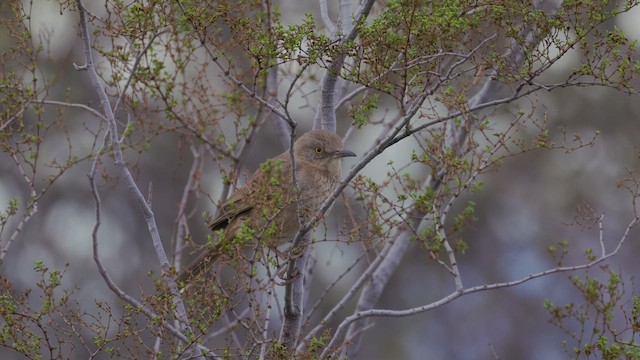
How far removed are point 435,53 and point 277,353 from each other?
1879mm

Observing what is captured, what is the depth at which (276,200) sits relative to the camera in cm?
501

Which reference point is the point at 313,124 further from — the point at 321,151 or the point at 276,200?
the point at 276,200

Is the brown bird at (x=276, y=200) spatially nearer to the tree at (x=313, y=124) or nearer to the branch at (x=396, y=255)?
the tree at (x=313, y=124)

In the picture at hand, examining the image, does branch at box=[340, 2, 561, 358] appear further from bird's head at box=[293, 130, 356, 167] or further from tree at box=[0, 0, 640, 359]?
bird's head at box=[293, 130, 356, 167]

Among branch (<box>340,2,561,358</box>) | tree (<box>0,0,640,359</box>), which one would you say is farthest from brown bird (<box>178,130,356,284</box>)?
branch (<box>340,2,561,358</box>)

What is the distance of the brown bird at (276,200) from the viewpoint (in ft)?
16.5

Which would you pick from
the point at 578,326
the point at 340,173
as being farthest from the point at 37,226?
the point at 340,173

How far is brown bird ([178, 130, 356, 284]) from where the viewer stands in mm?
5039

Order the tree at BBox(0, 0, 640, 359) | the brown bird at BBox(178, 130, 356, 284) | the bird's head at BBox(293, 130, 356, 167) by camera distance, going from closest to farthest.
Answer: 1. the brown bird at BBox(178, 130, 356, 284)
2. the tree at BBox(0, 0, 640, 359)
3. the bird's head at BBox(293, 130, 356, 167)

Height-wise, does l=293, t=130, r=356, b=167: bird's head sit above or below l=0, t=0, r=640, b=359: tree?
above

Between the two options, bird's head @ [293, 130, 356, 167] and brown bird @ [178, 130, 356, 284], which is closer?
brown bird @ [178, 130, 356, 284]

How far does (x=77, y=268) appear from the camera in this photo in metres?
17.0

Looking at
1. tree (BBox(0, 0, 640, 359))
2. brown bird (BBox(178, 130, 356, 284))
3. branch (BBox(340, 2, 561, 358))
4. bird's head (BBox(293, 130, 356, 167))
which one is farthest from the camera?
bird's head (BBox(293, 130, 356, 167))

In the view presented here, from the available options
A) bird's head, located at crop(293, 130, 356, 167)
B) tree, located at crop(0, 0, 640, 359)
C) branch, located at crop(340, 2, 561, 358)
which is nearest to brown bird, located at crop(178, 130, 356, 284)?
bird's head, located at crop(293, 130, 356, 167)
